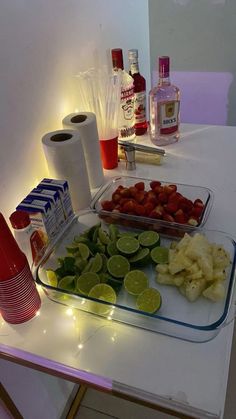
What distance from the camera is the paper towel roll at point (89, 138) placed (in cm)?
80

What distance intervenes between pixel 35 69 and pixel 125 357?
22.8 inches

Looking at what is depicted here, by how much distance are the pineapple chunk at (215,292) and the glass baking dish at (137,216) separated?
0.15 metres

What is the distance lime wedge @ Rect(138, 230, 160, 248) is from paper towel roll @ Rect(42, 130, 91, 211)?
19 centimetres

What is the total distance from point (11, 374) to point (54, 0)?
0.85 meters

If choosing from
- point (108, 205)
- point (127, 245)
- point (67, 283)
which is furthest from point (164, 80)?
point (67, 283)

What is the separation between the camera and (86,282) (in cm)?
59

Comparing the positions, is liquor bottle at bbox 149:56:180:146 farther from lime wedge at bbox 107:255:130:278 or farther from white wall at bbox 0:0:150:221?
lime wedge at bbox 107:255:130:278

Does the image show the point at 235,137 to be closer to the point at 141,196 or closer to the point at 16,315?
the point at 141,196

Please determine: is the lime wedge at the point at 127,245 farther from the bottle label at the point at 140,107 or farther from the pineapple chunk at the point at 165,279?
the bottle label at the point at 140,107

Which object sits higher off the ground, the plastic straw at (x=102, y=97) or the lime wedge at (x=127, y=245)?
the plastic straw at (x=102, y=97)

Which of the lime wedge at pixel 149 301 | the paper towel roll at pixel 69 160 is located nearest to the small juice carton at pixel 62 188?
the paper towel roll at pixel 69 160

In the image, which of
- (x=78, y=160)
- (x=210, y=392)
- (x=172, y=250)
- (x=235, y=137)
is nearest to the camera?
(x=210, y=392)

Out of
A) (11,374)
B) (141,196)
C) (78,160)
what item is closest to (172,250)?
(141,196)

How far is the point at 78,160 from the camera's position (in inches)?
29.2
